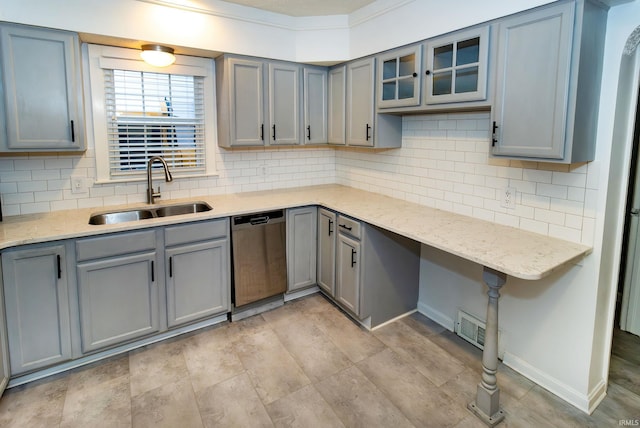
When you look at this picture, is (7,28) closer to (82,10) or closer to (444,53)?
(82,10)

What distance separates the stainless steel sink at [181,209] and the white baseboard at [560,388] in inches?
96.7

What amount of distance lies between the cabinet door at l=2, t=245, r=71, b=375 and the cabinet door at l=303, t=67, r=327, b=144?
7.06 ft

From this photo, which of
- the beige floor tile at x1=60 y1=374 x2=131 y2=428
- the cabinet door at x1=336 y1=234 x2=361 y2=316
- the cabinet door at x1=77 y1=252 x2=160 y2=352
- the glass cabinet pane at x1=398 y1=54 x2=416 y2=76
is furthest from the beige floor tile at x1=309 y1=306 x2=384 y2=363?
the glass cabinet pane at x1=398 y1=54 x2=416 y2=76

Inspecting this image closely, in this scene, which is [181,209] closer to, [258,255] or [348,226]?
[258,255]

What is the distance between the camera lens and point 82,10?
2.40 metres

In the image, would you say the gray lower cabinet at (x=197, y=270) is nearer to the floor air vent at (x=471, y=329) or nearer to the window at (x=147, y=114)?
the window at (x=147, y=114)

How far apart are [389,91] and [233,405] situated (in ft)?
7.82

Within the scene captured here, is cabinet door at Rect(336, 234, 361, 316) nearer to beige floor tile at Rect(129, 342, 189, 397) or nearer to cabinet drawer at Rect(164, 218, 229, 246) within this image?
cabinet drawer at Rect(164, 218, 229, 246)

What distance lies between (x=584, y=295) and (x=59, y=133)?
329 centimetres

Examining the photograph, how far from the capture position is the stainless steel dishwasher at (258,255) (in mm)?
2881

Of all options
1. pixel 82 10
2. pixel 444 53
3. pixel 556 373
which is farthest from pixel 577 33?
pixel 82 10

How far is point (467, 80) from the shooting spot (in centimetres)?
221

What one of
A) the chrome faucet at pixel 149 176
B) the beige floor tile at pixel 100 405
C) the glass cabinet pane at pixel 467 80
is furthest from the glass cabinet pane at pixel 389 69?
the beige floor tile at pixel 100 405

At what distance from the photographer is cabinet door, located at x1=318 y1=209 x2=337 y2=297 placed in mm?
3074
